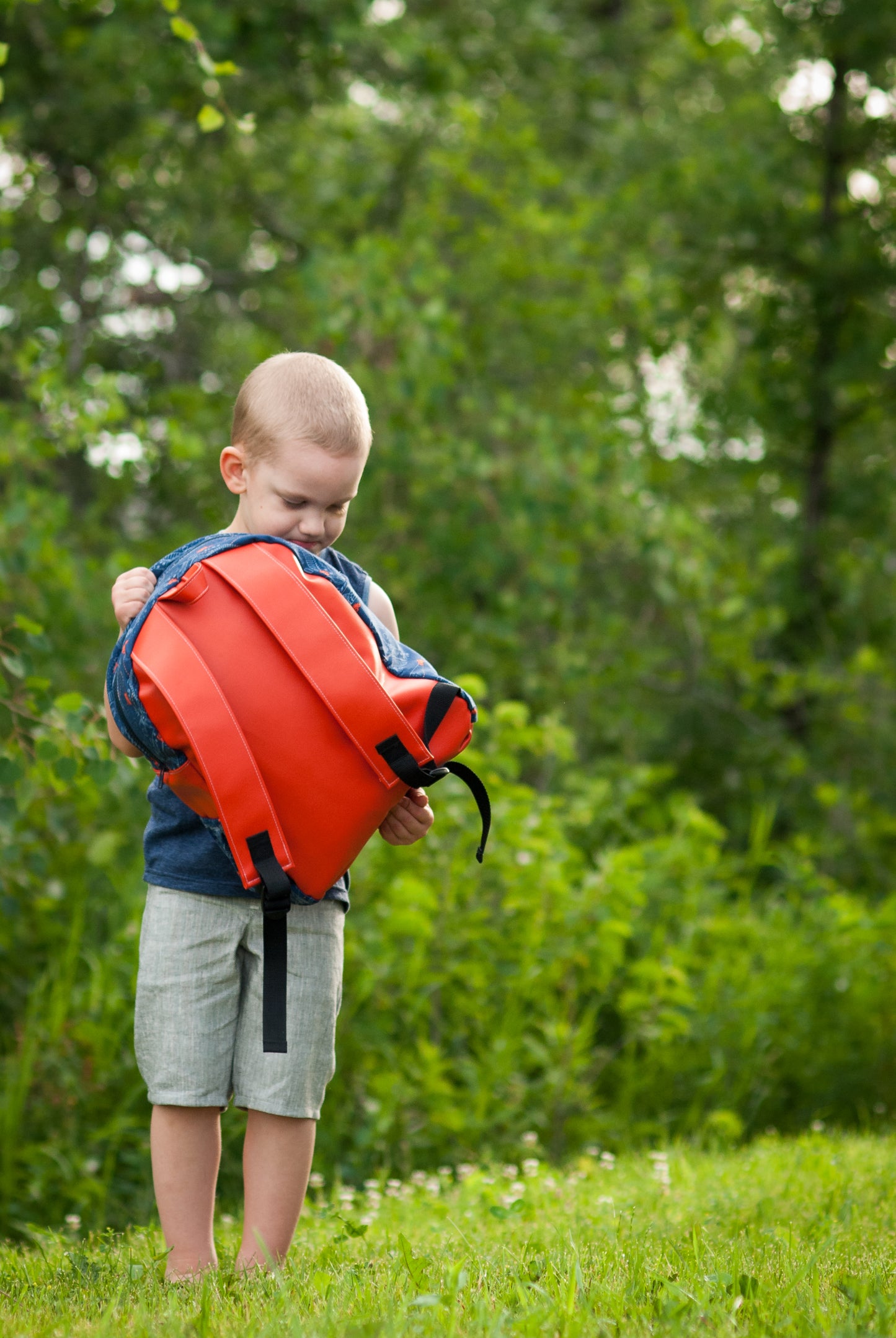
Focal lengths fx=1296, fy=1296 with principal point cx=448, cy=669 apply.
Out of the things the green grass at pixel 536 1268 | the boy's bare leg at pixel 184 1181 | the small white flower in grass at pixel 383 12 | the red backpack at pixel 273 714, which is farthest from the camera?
the small white flower in grass at pixel 383 12

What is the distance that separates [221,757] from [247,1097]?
0.71 metres

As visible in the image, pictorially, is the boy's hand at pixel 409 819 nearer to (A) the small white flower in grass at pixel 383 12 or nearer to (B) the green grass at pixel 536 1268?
(B) the green grass at pixel 536 1268

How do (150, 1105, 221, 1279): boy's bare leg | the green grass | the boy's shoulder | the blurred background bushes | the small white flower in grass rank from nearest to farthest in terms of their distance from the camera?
the green grass, the boy's shoulder, (150, 1105, 221, 1279): boy's bare leg, the blurred background bushes, the small white flower in grass

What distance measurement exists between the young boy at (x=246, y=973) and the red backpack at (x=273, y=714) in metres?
0.17

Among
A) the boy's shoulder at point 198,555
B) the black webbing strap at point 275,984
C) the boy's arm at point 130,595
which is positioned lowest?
the black webbing strap at point 275,984

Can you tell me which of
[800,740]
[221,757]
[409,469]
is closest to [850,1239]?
[221,757]

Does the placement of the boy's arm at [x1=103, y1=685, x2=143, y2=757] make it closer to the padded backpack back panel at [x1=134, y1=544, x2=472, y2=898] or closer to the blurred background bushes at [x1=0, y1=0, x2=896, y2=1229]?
the padded backpack back panel at [x1=134, y1=544, x2=472, y2=898]

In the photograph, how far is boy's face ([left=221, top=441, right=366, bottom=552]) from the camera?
2.41 meters

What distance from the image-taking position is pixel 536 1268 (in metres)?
2.34

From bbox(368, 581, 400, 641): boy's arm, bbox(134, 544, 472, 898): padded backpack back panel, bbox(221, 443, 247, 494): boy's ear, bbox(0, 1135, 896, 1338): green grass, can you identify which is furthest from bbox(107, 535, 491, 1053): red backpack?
bbox(0, 1135, 896, 1338): green grass

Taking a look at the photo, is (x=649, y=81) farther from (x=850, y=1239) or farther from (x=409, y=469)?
(x=850, y=1239)

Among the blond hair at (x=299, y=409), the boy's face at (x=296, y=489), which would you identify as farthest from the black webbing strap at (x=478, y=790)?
the blond hair at (x=299, y=409)

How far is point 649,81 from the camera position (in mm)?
11148

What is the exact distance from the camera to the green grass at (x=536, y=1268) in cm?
200
